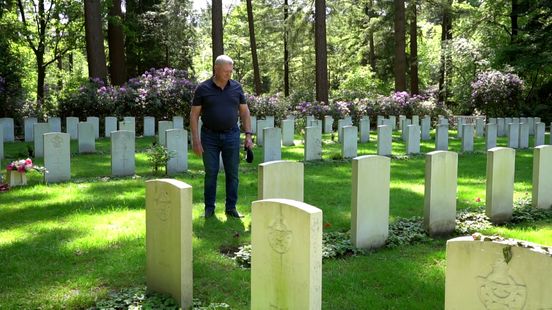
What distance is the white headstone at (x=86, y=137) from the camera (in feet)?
44.9

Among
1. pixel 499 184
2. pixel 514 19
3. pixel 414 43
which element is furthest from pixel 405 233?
pixel 514 19

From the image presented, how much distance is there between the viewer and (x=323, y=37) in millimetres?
24484

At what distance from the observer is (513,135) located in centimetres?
1612

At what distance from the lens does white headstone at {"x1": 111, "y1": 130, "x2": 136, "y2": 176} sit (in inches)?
412

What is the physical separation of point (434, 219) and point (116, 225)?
3.82 m

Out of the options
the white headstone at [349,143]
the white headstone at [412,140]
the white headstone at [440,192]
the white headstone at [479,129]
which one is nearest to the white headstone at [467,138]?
the white headstone at [412,140]

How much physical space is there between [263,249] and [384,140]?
10550 millimetres

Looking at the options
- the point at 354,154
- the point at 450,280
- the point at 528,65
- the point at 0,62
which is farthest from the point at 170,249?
the point at 528,65

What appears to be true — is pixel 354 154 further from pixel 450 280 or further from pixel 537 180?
pixel 450 280

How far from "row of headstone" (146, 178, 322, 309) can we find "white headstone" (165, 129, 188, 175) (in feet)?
21.3

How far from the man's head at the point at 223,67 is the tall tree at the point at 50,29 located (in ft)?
69.9

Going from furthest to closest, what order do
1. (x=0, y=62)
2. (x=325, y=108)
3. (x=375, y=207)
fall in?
(x=325, y=108)
(x=0, y=62)
(x=375, y=207)

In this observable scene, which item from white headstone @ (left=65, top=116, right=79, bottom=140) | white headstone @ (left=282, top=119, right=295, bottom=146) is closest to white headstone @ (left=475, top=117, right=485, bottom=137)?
white headstone @ (left=282, top=119, right=295, bottom=146)

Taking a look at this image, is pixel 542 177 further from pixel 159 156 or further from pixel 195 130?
pixel 159 156
